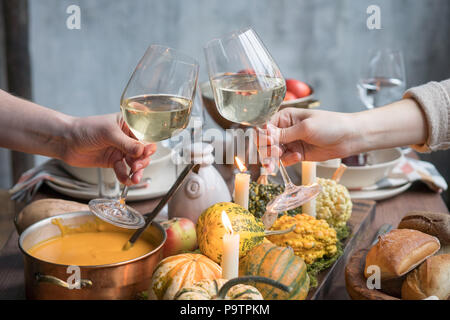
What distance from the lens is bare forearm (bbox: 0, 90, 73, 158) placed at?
1.33 metres

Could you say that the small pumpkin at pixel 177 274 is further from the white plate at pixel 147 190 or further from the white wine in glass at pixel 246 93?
the white plate at pixel 147 190

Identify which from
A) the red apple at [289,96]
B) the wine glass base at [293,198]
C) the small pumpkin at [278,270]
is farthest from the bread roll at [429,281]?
the red apple at [289,96]

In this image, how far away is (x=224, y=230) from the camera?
106cm

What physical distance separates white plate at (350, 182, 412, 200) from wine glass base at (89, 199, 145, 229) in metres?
0.77

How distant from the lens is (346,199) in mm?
1343

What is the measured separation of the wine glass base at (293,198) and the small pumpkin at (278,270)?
0.18m

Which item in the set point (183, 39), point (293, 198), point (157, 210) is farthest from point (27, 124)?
point (183, 39)

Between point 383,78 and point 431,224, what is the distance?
1.04m

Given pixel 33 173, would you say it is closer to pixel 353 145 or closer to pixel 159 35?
pixel 353 145

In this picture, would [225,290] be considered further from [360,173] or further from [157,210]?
[360,173]

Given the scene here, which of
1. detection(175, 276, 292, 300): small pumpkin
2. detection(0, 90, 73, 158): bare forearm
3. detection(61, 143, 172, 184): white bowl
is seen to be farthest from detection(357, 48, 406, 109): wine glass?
detection(175, 276, 292, 300): small pumpkin

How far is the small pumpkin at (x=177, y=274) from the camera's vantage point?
917 mm

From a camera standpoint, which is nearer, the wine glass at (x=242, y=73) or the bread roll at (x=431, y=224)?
the wine glass at (x=242, y=73)

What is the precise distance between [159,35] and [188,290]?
285cm
